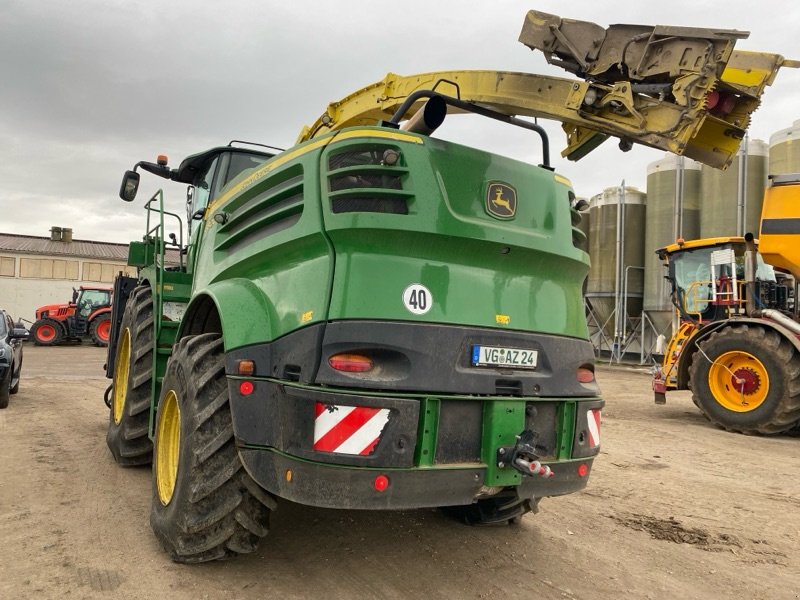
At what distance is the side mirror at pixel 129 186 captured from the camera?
5.58 meters

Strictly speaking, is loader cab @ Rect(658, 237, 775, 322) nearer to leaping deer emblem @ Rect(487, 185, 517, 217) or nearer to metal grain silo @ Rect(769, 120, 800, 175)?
metal grain silo @ Rect(769, 120, 800, 175)

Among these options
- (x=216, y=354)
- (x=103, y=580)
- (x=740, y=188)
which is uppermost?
(x=740, y=188)

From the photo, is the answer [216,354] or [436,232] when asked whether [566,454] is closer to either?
[436,232]

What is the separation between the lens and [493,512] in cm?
420

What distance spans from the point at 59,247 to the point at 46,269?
3.05m

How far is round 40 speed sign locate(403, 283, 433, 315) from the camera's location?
2893 mm

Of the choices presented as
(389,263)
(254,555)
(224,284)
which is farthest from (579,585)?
(224,284)

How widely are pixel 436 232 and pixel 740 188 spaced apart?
17.4 m

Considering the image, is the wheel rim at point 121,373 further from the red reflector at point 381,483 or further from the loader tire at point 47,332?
the loader tire at point 47,332

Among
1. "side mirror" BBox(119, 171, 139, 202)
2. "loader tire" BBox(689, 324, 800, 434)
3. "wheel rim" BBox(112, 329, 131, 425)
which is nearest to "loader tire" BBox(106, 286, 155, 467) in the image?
"wheel rim" BBox(112, 329, 131, 425)

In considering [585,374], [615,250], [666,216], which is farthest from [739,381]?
[615,250]

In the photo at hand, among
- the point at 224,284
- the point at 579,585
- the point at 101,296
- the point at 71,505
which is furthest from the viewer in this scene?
the point at 101,296

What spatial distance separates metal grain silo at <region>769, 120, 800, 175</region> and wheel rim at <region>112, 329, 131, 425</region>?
616 inches

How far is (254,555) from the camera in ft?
11.4
